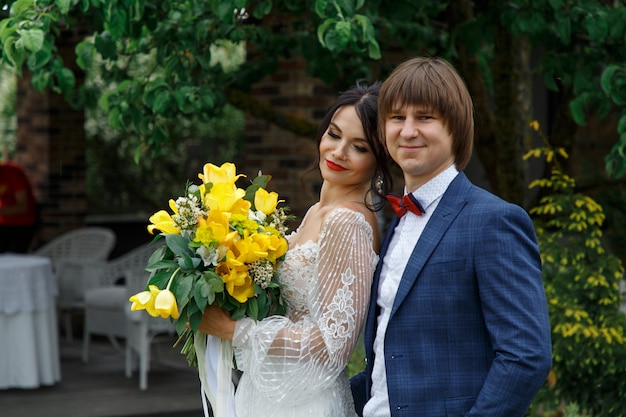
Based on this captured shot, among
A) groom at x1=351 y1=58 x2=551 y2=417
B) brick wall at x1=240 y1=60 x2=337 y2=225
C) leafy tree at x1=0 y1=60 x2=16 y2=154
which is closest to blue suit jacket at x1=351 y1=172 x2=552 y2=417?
groom at x1=351 y1=58 x2=551 y2=417

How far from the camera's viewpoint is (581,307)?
15.2 feet

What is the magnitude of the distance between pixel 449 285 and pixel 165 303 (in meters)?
0.71

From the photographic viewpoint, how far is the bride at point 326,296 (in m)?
2.60

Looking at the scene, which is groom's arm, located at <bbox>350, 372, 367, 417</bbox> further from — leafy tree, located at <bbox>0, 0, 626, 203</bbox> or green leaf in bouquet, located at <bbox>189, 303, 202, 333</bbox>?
leafy tree, located at <bbox>0, 0, 626, 203</bbox>

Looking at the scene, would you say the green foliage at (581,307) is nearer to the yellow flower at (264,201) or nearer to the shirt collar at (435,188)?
the yellow flower at (264,201)

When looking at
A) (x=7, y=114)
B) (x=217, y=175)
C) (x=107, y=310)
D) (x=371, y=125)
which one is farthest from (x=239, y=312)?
(x=7, y=114)

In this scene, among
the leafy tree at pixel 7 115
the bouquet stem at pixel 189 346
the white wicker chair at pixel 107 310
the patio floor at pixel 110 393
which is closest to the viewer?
the bouquet stem at pixel 189 346

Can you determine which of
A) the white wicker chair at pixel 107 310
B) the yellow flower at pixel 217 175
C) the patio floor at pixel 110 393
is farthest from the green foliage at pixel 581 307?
the white wicker chair at pixel 107 310

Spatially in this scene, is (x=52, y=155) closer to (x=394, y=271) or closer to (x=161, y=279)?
(x=161, y=279)

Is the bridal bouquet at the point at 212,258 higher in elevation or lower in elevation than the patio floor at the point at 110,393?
higher

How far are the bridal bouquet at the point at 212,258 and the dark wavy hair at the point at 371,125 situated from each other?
1.06ft

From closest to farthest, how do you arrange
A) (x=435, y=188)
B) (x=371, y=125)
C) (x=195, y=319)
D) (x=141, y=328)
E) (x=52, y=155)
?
(x=435, y=188), (x=195, y=319), (x=371, y=125), (x=141, y=328), (x=52, y=155)

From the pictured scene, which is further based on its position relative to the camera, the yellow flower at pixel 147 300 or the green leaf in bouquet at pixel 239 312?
the green leaf in bouquet at pixel 239 312

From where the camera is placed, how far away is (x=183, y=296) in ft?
→ 8.21
